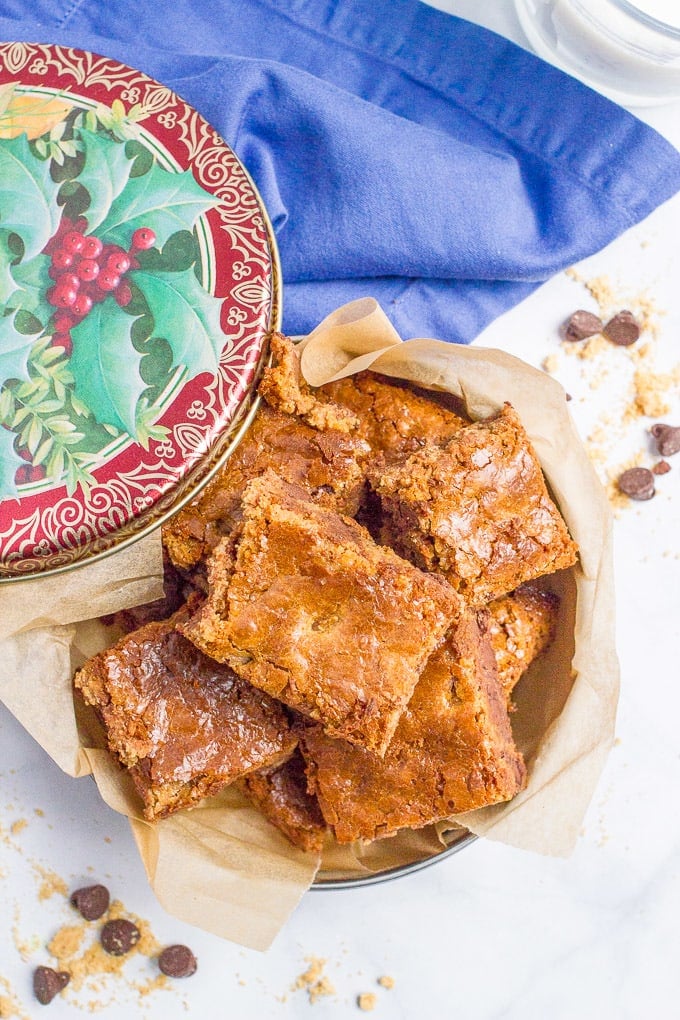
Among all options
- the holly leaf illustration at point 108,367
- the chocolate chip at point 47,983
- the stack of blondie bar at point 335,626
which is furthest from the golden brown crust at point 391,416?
the chocolate chip at point 47,983

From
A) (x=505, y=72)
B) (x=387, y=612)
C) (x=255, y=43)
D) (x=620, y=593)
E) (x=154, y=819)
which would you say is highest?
(x=505, y=72)

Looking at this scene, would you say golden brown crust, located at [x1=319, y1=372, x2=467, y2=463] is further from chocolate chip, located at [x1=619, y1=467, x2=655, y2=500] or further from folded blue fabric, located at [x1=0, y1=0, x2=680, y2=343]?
chocolate chip, located at [x1=619, y1=467, x2=655, y2=500]

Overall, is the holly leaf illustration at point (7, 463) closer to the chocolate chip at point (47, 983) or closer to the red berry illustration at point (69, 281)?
the red berry illustration at point (69, 281)

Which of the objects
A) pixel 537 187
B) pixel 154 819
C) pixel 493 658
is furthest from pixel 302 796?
pixel 537 187

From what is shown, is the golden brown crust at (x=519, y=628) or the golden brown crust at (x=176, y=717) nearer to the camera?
the golden brown crust at (x=176, y=717)

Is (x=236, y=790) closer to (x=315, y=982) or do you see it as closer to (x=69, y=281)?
(x=315, y=982)

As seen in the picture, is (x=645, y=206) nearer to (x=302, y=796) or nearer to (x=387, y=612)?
(x=387, y=612)

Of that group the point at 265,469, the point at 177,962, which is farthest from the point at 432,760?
the point at 177,962
